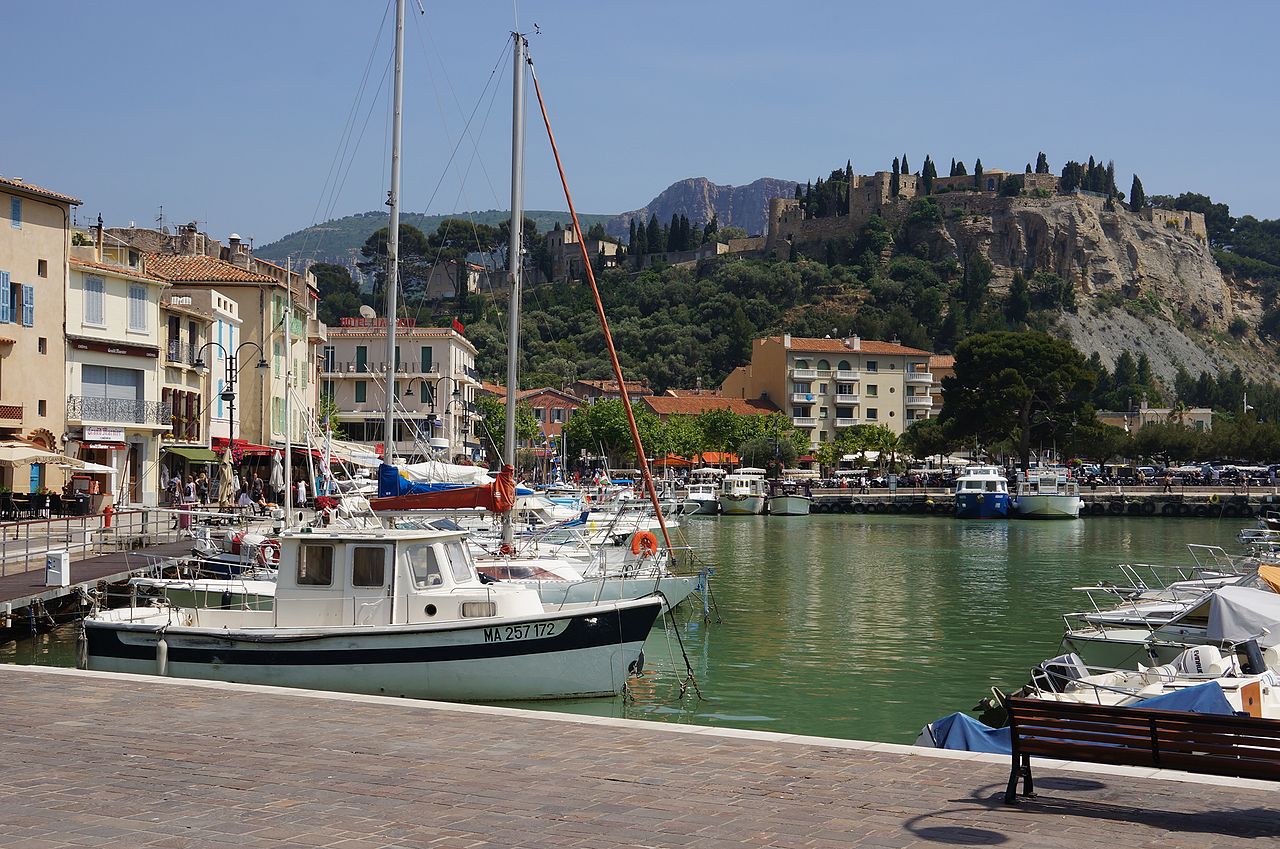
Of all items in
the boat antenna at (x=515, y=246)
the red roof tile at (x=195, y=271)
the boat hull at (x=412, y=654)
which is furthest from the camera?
the red roof tile at (x=195, y=271)

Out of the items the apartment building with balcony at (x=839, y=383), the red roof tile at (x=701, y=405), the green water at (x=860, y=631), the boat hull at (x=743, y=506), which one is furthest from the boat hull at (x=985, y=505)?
the apartment building with balcony at (x=839, y=383)

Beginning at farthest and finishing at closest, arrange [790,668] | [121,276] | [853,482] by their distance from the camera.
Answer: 1. [853,482]
2. [121,276]
3. [790,668]

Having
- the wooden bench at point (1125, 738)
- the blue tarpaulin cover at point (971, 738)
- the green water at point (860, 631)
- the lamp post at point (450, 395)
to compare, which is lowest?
the green water at point (860, 631)

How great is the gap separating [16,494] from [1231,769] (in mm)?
40944

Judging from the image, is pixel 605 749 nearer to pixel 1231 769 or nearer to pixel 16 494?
pixel 1231 769

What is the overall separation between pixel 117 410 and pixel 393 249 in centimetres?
2327

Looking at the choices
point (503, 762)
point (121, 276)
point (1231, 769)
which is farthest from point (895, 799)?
point (121, 276)

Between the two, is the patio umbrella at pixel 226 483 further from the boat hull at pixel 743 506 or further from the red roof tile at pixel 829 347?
the red roof tile at pixel 829 347

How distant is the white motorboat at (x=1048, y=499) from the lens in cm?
8439

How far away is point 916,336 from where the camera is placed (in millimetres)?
165500

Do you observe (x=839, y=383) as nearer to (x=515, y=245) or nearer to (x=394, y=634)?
(x=515, y=245)

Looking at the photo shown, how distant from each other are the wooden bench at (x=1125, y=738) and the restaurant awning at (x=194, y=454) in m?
48.1

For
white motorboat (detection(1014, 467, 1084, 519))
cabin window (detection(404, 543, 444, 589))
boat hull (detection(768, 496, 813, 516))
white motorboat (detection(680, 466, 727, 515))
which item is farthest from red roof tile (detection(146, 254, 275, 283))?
white motorboat (detection(1014, 467, 1084, 519))

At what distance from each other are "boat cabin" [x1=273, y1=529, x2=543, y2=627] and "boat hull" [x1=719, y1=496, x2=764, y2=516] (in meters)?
70.0
